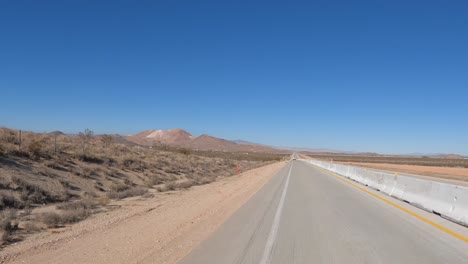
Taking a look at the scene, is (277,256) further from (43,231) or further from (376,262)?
(43,231)

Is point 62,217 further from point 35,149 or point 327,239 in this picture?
point 35,149

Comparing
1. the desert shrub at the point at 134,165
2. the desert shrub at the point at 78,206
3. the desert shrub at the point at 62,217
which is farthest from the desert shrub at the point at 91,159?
the desert shrub at the point at 62,217

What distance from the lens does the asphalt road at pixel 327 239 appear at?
746 cm

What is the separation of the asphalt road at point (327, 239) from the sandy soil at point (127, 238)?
2.08 ft

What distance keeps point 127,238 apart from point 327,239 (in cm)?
441

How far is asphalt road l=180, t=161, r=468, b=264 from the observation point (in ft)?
24.5

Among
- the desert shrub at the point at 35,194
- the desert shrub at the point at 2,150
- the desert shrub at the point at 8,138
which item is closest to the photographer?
the desert shrub at the point at 35,194

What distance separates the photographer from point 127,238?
978 centimetres

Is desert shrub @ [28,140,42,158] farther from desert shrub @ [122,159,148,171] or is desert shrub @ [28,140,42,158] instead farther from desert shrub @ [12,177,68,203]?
desert shrub @ [122,159,148,171]

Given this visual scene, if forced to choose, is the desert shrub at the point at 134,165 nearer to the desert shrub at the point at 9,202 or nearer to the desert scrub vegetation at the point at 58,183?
the desert scrub vegetation at the point at 58,183

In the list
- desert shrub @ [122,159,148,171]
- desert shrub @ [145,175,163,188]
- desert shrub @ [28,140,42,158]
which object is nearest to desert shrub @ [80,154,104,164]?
desert shrub @ [122,159,148,171]

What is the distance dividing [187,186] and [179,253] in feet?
60.0

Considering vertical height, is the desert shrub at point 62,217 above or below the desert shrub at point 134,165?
below

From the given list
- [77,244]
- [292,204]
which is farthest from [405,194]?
[77,244]
